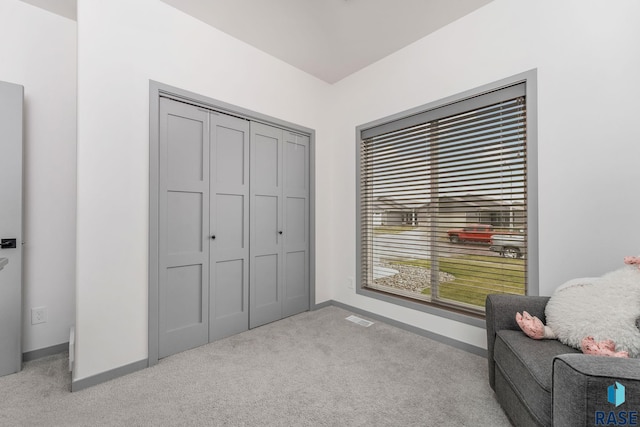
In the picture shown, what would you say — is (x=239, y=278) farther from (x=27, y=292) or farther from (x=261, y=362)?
(x=27, y=292)

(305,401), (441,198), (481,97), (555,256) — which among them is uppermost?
(481,97)

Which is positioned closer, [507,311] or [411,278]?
[507,311]

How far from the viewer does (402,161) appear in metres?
2.88

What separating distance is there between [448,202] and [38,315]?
3502mm

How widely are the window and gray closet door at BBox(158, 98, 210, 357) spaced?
1.67 meters

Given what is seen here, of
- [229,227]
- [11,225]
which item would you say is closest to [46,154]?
[11,225]

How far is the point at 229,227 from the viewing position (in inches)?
103

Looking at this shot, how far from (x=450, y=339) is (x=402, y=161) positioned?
1717mm

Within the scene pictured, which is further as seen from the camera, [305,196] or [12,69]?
[305,196]

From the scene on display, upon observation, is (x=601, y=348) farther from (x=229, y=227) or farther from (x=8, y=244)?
(x=8, y=244)

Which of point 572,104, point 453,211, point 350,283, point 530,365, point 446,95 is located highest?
point 446,95

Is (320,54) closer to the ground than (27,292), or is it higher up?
higher up

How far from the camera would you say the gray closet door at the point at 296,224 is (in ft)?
10.1

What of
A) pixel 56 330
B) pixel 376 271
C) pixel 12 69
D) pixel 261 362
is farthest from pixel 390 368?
pixel 12 69
